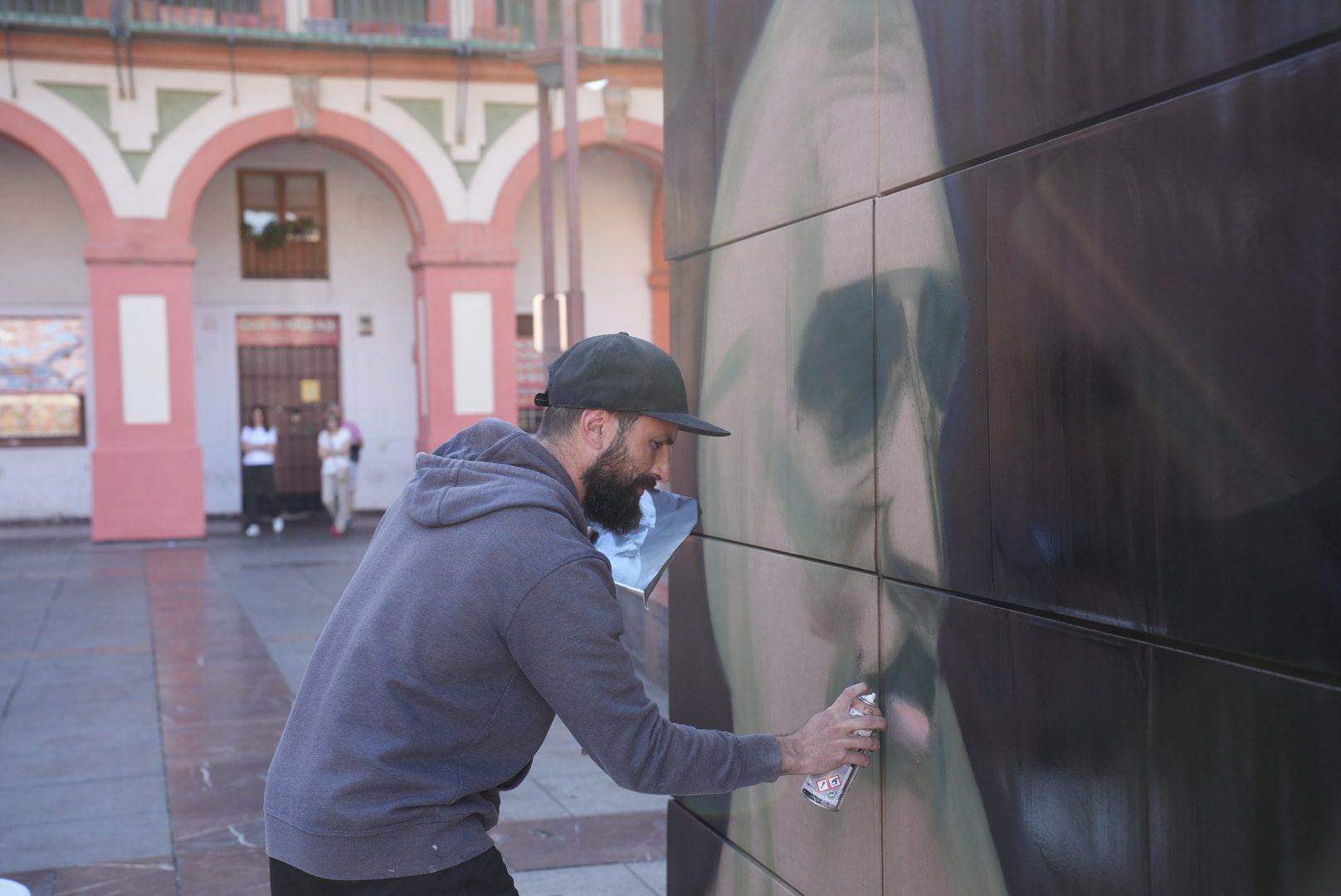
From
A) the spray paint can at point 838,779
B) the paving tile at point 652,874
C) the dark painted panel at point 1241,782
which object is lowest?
the paving tile at point 652,874

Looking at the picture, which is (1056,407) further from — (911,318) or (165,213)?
(165,213)

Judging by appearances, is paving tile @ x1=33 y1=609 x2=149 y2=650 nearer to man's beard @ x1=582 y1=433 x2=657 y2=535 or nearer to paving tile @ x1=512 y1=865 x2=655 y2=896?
paving tile @ x1=512 y1=865 x2=655 y2=896

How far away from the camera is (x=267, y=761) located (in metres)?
6.41

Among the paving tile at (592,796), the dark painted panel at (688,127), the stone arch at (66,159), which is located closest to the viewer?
the dark painted panel at (688,127)

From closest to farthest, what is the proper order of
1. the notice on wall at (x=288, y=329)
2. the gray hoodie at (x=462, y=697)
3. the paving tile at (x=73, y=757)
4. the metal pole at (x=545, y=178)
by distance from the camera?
the gray hoodie at (x=462, y=697) → the paving tile at (x=73, y=757) → the metal pole at (x=545, y=178) → the notice on wall at (x=288, y=329)

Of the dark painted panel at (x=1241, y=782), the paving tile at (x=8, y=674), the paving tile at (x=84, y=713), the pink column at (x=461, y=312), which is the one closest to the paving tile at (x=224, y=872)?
the paving tile at (x=84, y=713)

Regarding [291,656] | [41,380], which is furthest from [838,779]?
[41,380]

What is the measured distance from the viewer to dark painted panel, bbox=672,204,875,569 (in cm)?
272

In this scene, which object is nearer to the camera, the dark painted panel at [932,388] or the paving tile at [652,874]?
the dark painted panel at [932,388]

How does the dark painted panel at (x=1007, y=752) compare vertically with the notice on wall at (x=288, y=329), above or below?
below

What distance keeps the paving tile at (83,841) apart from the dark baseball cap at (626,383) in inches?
145

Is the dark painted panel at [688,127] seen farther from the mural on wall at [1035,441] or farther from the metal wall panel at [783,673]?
the metal wall panel at [783,673]

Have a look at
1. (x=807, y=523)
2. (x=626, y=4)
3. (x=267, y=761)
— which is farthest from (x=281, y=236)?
(x=807, y=523)

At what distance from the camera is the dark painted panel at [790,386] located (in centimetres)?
272
